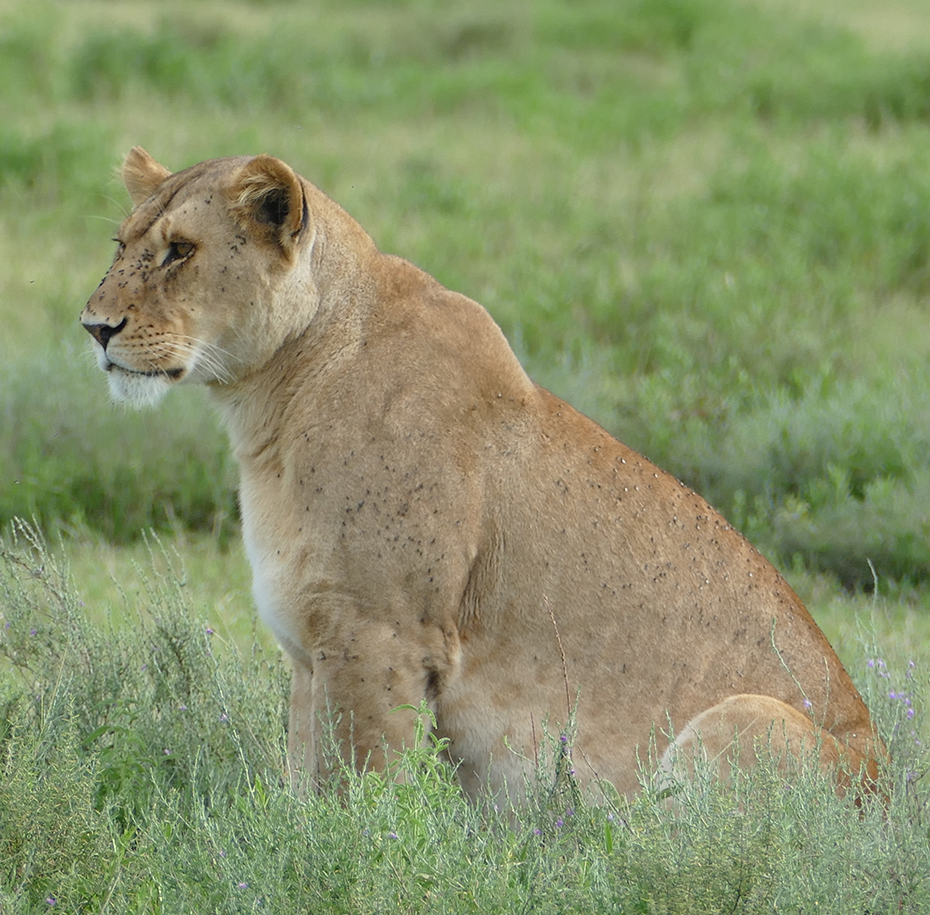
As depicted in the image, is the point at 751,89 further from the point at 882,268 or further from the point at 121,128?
the point at 121,128

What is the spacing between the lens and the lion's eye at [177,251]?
3.75 meters

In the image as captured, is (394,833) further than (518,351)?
No

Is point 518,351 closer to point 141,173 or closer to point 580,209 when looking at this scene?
point 580,209

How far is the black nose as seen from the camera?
12.2 feet

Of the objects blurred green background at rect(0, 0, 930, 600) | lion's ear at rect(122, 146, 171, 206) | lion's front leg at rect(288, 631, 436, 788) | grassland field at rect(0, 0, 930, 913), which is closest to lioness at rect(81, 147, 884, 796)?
lion's front leg at rect(288, 631, 436, 788)

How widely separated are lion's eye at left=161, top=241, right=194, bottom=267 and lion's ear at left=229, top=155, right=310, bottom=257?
15 cm

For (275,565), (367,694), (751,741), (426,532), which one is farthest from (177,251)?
(751,741)

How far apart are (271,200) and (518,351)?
15.2 feet

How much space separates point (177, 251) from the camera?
3766 mm

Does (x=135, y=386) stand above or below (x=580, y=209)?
above

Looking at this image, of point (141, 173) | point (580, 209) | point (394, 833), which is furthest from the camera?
point (580, 209)

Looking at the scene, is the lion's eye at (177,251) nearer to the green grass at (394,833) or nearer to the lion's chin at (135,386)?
the lion's chin at (135,386)

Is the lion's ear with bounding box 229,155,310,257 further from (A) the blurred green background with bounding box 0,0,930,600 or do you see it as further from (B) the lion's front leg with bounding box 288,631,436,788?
(B) the lion's front leg with bounding box 288,631,436,788

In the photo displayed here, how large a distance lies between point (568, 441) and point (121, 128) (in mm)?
9729
